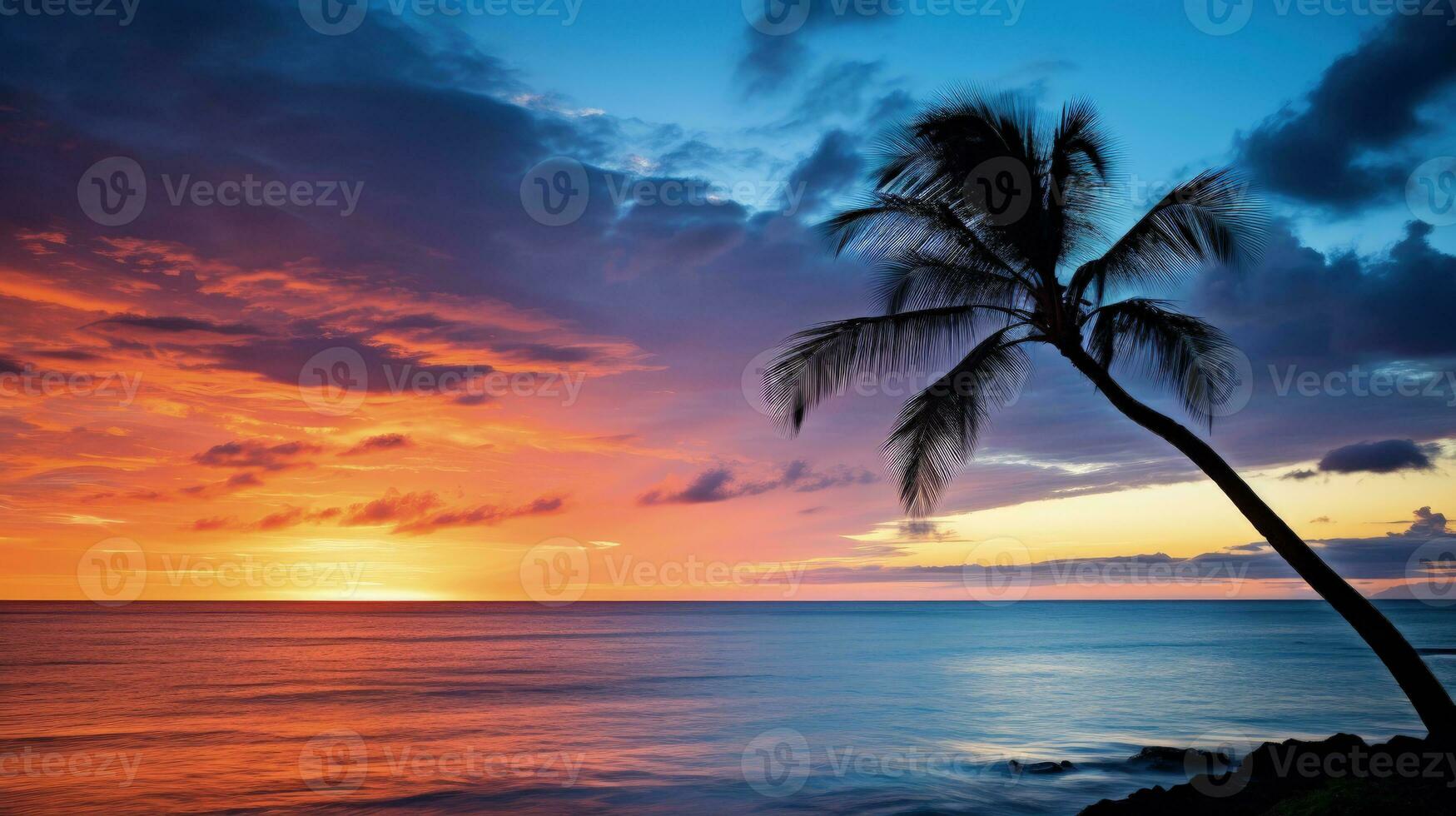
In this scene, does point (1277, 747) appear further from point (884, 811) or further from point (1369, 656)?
point (1369, 656)

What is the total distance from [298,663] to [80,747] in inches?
1168

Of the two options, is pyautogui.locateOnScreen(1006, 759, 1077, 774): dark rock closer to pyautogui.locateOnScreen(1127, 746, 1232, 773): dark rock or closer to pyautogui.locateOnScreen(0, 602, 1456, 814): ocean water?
pyautogui.locateOnScreen(0, 602, 1456, 814): ocean water

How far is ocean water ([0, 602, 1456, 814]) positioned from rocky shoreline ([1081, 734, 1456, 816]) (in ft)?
11.1

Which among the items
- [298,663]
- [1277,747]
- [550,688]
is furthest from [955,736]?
[298,663]

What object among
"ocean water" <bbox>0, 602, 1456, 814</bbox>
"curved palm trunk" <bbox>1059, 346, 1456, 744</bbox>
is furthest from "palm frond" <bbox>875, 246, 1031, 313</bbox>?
"ocean water" <bbox>0, 602, 1456, 814</bbox>

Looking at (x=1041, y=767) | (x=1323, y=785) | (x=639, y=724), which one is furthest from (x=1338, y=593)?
(x=639, y=724)

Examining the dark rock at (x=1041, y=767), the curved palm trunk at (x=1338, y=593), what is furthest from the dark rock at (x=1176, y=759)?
the curved palm trunk at (x=1338, y=593)

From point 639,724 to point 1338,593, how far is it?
786 inches

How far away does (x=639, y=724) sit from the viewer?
2520 cm

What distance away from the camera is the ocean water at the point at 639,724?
1603 cm

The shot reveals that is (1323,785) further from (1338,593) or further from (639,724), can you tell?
(639,724)

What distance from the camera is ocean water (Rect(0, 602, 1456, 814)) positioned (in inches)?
631

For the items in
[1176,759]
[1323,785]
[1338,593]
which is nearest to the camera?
[1338,593]

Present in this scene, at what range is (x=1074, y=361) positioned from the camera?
10477 mm
